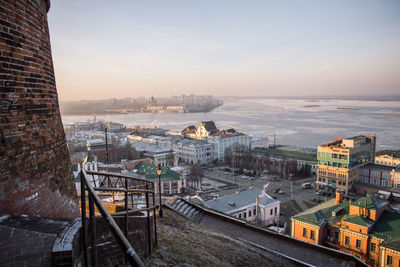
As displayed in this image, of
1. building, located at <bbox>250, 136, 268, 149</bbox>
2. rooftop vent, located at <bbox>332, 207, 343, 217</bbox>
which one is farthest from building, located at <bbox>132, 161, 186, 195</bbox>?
building, located at <bbox>250, 136, 268, 149</bbox>

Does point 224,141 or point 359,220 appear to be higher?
point 359,220

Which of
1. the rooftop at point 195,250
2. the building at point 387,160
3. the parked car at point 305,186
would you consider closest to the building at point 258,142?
the building at point 387,160

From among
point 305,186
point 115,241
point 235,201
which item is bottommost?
point 305,186

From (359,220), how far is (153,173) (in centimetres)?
1726

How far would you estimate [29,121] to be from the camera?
3111mm

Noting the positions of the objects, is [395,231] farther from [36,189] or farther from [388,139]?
[388,139]

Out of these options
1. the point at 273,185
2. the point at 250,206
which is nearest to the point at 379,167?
the point at 273,185

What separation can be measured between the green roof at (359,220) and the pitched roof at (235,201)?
5154 millimetres

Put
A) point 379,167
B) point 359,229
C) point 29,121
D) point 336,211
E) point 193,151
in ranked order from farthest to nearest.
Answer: point 193,151 → point 379,167 → point 336,211 → point 359,229 → point 29,121

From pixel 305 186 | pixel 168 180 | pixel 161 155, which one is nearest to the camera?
pixel 168 180

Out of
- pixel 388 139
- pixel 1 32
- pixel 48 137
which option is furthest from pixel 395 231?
pixel 388 139

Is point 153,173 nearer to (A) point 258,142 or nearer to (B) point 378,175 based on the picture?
(B) point 378,175

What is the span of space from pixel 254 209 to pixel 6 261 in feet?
51.2

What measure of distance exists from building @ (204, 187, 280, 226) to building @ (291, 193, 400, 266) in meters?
2.89
